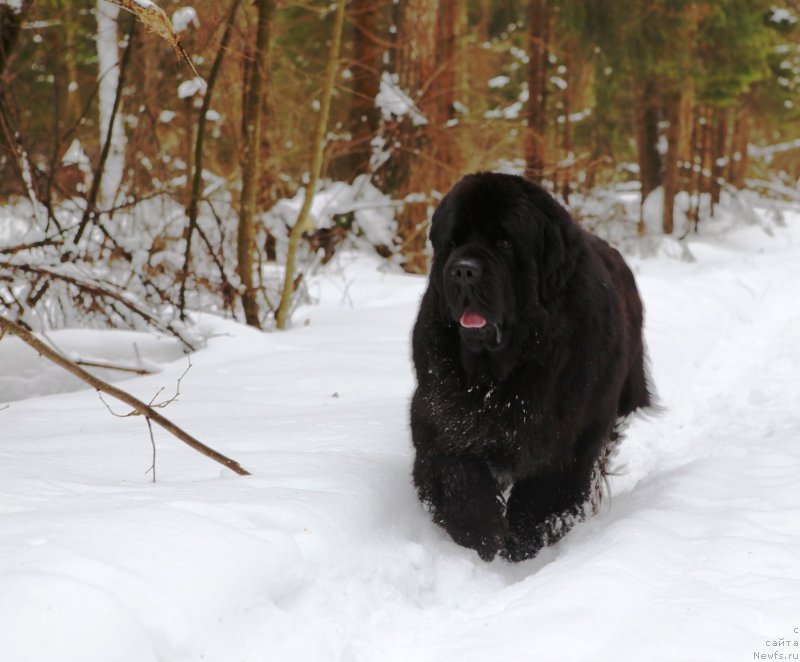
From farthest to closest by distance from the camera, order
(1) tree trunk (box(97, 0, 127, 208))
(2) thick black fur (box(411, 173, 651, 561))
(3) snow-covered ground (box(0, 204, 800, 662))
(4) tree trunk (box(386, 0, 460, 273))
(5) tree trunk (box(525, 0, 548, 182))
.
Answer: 1. (5) tree trunk (box(525, 0, 548, 182))
2. (4) tree trunk (box(386, 0, 460, 273))
3. (1) tree trunk (box(97, 0, 127, 208))
4. (2) thick black fur (box(411, 173, 651, 561))
5. (3) snow-covered ground (box(0, 204, 800, 662))

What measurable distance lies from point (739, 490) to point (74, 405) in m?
3.38

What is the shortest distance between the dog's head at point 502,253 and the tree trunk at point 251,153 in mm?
3579

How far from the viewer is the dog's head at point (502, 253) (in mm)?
2932

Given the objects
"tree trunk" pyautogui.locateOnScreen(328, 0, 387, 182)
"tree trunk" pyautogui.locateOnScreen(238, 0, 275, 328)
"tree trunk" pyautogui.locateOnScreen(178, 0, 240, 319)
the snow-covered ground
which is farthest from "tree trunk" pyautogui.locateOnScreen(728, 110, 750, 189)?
the snow-covered ground

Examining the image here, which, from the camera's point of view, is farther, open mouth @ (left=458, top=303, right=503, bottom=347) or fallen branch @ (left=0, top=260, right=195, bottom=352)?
fallen branch @ (left=0, top=260, right=195, bottom=352)

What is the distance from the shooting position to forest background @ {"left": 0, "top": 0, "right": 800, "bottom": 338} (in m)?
5.87

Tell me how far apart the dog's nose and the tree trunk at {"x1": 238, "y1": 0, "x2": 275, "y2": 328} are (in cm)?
383

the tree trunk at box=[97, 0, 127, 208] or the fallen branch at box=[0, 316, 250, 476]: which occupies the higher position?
the tree trunk at box=[97, 0, 127, 208]

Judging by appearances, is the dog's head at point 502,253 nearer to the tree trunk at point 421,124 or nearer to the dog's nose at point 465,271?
the dog's nose at point 465,271

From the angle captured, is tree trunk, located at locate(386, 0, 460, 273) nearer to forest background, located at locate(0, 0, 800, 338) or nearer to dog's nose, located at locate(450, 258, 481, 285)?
forest background, located at locate(0, 0, 800, 338)

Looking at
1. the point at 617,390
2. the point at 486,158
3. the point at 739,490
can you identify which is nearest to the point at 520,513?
the point at 617,390

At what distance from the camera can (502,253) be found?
3000 mm

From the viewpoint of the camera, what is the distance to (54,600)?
1900mm

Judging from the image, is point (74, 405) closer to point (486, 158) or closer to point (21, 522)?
point (21, 522)
